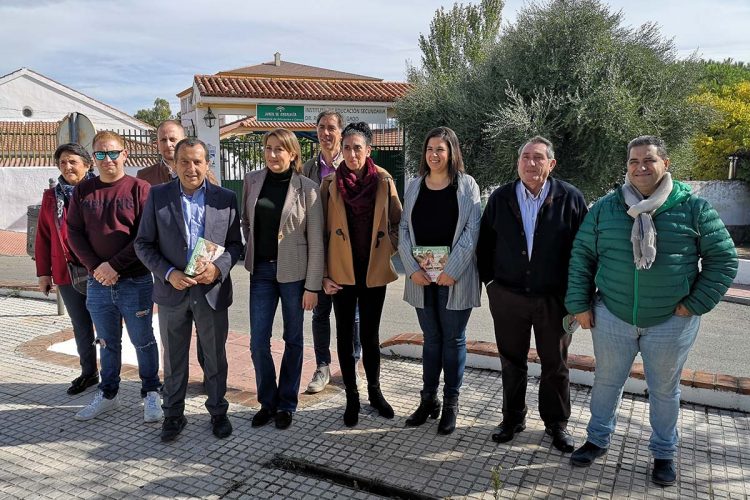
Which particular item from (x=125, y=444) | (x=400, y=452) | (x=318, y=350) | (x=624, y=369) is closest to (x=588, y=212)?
(x=624, y=369)

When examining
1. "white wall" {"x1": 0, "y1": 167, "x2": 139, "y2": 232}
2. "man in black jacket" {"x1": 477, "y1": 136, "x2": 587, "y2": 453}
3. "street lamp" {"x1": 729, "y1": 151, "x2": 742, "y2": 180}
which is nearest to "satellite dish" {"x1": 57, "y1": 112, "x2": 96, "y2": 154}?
"man in black jacket" {"x1": 477, "y1": 136, "x2": 587, "y2": 453}

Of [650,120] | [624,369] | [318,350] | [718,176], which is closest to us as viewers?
[624,369]

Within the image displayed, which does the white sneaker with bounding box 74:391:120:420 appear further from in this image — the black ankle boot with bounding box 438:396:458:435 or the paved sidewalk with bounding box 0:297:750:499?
the black ankle boot with bounding box 438:396:458:435

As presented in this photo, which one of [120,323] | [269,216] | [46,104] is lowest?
[120,323]

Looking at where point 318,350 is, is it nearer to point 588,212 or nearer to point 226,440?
point 226,440

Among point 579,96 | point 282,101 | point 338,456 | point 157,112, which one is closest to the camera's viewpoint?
point 338,456

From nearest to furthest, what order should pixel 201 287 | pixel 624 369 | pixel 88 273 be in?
pixel 624 369 < pixel 201 287 < pixel 88 273

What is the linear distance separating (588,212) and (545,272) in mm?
431

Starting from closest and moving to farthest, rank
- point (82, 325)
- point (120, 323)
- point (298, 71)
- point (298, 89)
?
point (120, 323) < point (82, 325) < point (298, 89) < point (298, 71)

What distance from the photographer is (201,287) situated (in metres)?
3.72

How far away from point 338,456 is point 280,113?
1254 centimetres

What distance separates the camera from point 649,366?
329 centimetres

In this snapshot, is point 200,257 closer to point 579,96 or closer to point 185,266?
point 185,266

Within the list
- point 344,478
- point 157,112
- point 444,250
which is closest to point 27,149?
point 444,250
